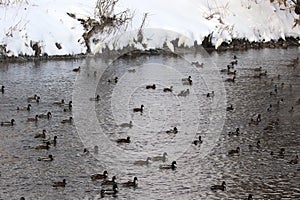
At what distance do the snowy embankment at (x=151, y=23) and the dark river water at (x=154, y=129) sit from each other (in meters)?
2.14

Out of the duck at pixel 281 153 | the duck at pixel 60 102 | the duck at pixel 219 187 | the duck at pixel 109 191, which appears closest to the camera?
the duck at pixel 109 191

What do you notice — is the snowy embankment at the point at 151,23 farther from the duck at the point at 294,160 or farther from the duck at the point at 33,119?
the duck at the point at 294,160

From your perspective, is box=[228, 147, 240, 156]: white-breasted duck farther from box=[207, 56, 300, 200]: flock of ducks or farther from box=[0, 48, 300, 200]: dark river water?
box=[0, 48, 300, 200]: dark river water

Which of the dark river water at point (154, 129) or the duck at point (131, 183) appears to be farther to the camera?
the dark river water at point (154, 129)

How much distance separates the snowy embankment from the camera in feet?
104

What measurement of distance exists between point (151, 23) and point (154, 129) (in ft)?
52.4

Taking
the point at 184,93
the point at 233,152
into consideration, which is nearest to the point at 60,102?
the point at 184,93

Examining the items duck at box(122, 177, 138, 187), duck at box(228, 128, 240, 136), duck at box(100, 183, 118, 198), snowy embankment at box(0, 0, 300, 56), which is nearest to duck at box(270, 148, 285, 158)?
duck at box(228, 128, 240, 136)

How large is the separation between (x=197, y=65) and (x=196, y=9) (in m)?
9.14

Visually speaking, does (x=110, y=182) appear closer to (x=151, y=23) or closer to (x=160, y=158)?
(x=160, y=158)

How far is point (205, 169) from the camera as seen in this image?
15.7m

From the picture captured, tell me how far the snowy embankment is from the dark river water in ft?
7.02

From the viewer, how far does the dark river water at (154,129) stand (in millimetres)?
14617

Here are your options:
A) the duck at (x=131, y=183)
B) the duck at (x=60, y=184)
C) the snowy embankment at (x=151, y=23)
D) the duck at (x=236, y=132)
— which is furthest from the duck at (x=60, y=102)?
the snowy embankment at (x=151, y=23)
